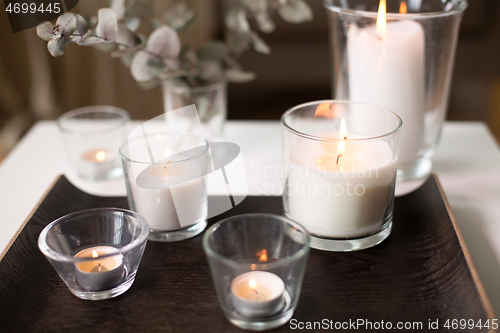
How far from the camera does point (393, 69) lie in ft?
2.02

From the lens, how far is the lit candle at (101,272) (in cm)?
42

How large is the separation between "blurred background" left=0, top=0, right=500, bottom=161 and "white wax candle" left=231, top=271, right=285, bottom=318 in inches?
46.8

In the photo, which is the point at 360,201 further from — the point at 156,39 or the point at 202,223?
the point at 156,39

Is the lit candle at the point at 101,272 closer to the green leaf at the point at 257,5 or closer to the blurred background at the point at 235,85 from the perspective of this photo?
the green leaf at the point at 257,5

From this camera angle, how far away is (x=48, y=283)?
450mm

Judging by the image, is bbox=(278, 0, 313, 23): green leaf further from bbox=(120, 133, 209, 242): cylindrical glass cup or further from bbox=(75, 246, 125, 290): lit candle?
bbox=(75, 246, 125, 290): lit candle

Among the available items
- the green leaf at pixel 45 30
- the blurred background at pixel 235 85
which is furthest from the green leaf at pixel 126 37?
the blurred background at pixel 235 85

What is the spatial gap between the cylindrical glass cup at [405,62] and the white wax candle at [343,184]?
0.18m

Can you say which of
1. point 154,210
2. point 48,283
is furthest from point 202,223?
point 48,283

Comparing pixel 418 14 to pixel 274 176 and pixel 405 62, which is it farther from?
pixel 274 176

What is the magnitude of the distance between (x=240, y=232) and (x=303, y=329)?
0.34 feet

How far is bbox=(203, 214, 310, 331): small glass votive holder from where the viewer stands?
382 millimetres

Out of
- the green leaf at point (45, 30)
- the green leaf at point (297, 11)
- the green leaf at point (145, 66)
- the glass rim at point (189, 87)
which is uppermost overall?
the green leaf at point (45, 30)

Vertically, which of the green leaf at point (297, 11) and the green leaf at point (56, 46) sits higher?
the green leaf at point (56, 46)
